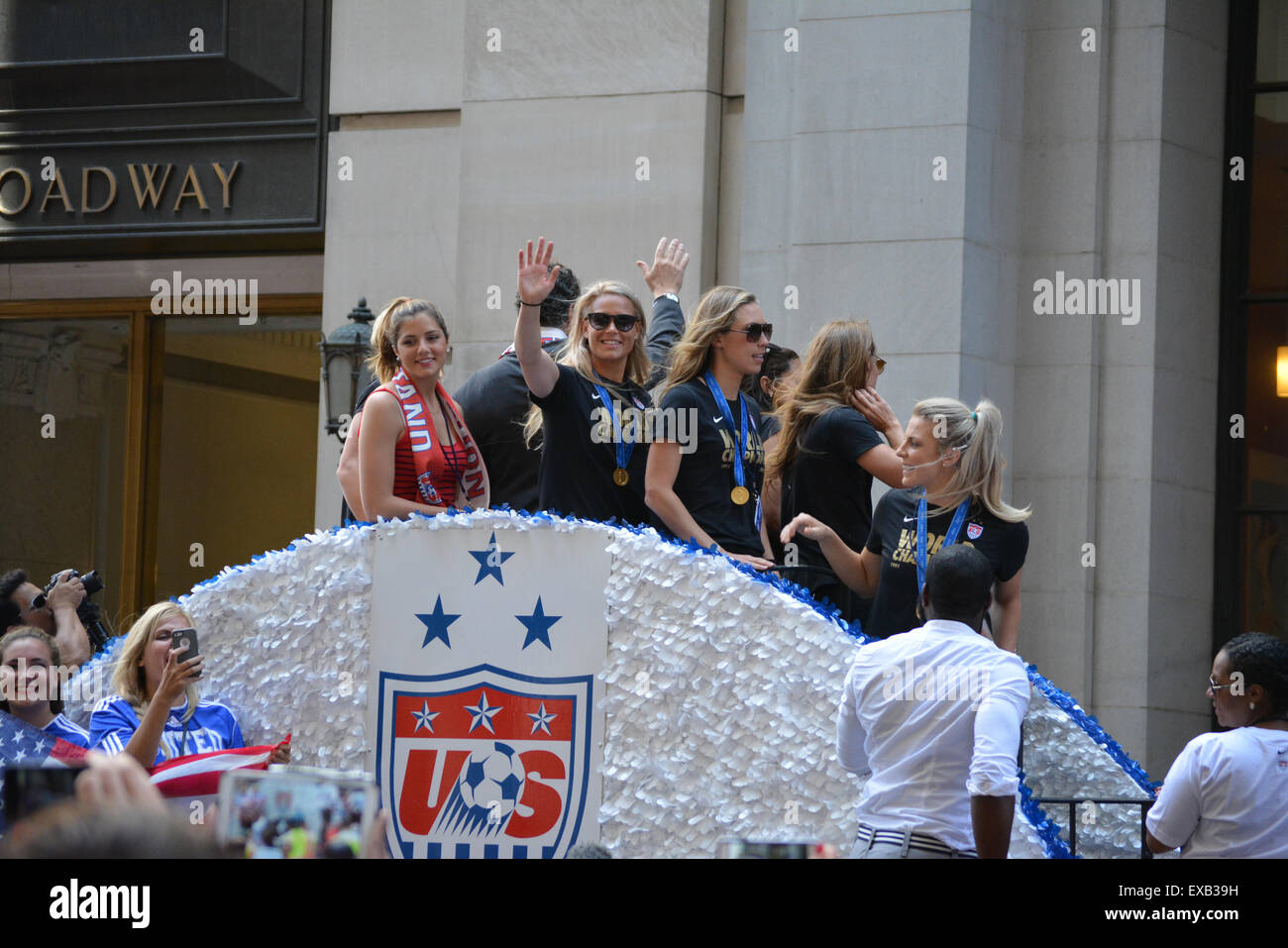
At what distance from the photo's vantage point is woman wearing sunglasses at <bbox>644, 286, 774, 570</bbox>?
21.3 feet

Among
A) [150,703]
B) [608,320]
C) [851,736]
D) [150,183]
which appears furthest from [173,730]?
[150,183]

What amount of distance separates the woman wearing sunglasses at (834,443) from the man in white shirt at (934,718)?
1702 mm

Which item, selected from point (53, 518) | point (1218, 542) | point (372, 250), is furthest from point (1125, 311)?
point (53, 518)

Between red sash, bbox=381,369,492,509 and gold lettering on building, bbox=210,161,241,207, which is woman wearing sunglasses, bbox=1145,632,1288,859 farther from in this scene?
gold lettering on building, bbox=210,161,241,207

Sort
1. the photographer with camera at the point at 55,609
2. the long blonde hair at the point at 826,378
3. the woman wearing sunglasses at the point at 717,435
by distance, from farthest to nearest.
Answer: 1. the photographer with camera at the point at 55,609
2. the long blonde hair at the point at 826,378
3. the woman wearing sunglasses at the point at 717,435

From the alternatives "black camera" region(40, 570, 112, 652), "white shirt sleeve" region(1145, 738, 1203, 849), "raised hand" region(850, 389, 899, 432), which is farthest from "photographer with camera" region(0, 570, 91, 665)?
"white shirt sleeve" region(1145, 738, 1203, 849)

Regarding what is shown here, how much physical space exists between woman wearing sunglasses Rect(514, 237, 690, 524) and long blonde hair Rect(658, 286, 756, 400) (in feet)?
0.58

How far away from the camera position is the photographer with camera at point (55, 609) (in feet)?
25.8

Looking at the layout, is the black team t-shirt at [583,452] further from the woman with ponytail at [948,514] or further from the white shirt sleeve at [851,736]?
the white shirt sleeve at [851,736]

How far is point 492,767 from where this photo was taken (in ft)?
19.9

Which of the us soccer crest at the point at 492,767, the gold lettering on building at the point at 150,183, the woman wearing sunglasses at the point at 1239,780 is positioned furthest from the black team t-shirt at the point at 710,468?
the gold lettering on building at the point at 150,183
